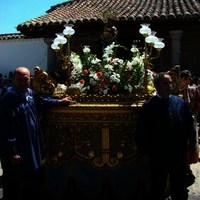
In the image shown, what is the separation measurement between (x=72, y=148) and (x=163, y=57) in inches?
419

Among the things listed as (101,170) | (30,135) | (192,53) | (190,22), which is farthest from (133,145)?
(192,53)

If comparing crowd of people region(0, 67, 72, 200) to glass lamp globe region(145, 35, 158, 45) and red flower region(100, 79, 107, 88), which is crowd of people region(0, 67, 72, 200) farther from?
glass lamp globe region(145, 35, 158, 45)

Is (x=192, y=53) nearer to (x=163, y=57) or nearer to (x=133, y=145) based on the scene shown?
(x=163, y=57)

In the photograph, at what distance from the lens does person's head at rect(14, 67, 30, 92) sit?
4.77m

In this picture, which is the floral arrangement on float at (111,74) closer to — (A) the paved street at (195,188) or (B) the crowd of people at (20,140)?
(B) the crowd of people at (20,140)

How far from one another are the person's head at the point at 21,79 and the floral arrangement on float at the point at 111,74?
96 cm

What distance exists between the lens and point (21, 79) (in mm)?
4781

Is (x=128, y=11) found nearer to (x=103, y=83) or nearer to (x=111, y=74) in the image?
(x=111, y=74)

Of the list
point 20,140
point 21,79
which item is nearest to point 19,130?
point 20,140

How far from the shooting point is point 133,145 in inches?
218

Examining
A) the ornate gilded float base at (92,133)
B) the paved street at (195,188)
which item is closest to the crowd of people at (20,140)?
the ornate gilded float base at (92,133)

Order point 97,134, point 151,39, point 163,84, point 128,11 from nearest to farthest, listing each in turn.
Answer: point 163,84, point 97,134, point 151,39, point 128,11

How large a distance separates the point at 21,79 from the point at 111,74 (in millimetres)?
1489

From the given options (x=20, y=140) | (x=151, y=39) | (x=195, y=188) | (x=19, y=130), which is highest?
(x=151, y=39)
